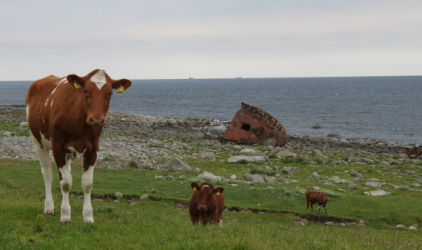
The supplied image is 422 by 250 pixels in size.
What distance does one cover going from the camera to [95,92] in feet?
28.6

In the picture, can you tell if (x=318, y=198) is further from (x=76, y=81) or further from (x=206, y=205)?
(x=76, y=81)

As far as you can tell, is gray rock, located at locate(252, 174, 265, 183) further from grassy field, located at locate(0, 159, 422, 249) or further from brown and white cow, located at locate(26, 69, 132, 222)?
→ brown and white cow, located at locate(26, 69, 132, 222)

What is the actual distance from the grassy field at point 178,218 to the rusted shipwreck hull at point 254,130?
13133mm

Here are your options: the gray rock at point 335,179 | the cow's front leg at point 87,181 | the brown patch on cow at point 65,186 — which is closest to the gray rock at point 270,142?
the gray rock at point 335,179

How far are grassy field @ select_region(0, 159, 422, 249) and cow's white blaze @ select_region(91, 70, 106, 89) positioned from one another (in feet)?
8.54

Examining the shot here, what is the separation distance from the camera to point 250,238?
8172mm

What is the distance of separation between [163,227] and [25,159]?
54.2 ft

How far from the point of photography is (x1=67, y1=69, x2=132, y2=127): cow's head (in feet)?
28.0

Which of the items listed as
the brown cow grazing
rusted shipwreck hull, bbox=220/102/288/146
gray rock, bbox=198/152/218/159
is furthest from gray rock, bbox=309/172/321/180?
rusted shipwreck hull, bbox=220/102/288/146

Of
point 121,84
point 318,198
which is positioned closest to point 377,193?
point 318,198

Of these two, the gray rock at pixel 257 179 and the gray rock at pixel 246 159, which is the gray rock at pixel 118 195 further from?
the gray rock at pixel 246 159

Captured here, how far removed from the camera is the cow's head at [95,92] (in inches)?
336

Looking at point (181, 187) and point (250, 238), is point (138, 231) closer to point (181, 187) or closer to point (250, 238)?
point (250, 238)

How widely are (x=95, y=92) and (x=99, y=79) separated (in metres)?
0.30
